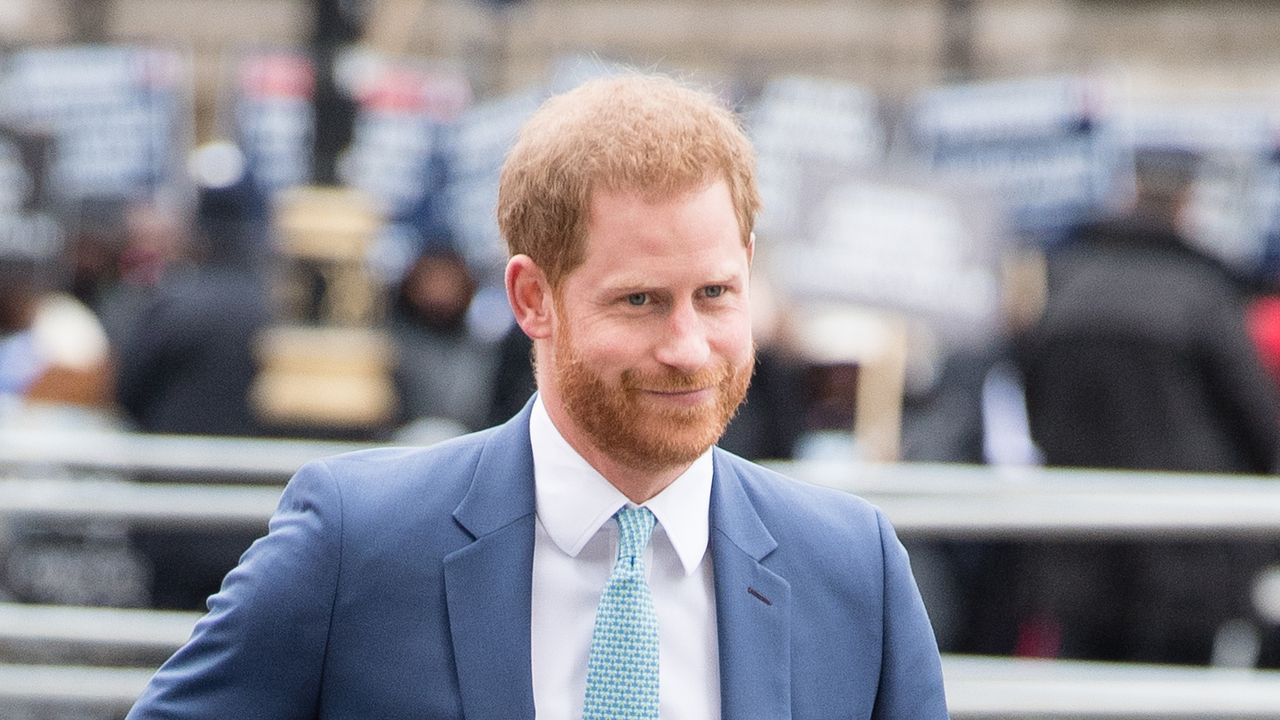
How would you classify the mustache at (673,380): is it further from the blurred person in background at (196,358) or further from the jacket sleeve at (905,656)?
the blurred person in background at (196,358)

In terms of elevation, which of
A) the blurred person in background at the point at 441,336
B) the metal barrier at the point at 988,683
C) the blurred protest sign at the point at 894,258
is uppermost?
the blurred protest sign at the point at 894,258

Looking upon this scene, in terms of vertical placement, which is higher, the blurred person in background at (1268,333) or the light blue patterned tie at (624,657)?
the light blue patterned tie at (624,657)

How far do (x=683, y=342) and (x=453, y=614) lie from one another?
0.45 metres

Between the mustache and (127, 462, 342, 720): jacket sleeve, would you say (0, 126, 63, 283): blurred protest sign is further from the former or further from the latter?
the mustache

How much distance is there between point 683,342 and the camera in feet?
8.11

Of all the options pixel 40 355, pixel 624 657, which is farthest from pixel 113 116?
pixel 624 657

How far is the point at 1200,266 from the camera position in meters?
6.89

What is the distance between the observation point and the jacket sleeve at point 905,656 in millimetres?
2680

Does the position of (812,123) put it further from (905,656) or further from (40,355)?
(905,656)

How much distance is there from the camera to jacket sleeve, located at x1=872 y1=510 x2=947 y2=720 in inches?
105

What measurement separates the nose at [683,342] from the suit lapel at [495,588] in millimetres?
317

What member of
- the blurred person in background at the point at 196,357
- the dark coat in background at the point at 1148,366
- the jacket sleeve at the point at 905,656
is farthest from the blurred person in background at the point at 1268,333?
the jacket sleeve at the point at 905,656

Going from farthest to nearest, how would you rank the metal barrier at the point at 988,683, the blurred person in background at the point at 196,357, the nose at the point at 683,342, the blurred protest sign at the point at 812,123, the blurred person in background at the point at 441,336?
the blurred protest sign at the point at 812,123 → the blurred person in background at the point at 441,336 → the blurred person in background at the point at 196,357 → the metal barrier at the point at 988,683 → the nose at the point at 683,342

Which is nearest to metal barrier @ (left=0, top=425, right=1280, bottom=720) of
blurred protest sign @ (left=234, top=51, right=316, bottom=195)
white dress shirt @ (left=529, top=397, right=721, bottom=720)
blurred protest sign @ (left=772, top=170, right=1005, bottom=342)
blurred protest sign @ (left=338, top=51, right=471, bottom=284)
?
blurred protest sign @ (left=772, top=170, right=1005, bottom=342)
